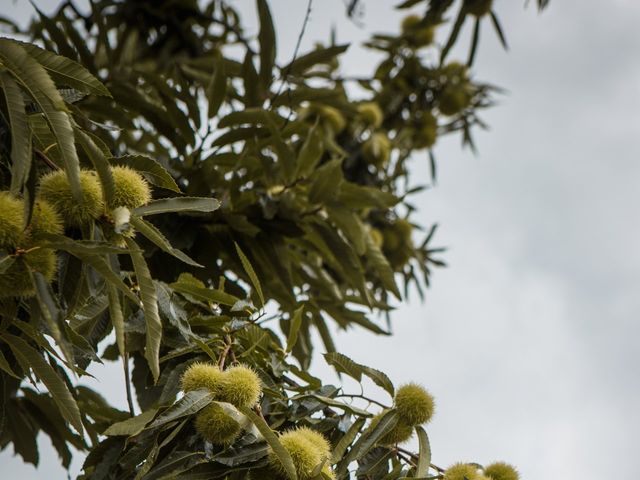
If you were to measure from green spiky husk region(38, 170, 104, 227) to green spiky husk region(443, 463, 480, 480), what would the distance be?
67cm

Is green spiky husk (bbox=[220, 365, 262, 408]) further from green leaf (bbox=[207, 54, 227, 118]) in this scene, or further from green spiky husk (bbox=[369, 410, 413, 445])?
green leaf (bbox=[207, 54, 227, 118])

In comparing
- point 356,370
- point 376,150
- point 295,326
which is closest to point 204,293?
point 295,326

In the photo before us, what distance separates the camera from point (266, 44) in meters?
2.00

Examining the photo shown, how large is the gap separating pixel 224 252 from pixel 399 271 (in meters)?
1.54

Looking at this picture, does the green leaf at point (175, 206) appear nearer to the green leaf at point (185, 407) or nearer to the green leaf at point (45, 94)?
the green leaf at point (45, 94)

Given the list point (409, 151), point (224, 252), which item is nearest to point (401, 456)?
point (224, 252)

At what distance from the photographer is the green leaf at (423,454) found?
118cm

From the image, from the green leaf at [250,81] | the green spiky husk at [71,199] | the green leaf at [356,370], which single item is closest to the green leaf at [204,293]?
the green leaf at [356,370]

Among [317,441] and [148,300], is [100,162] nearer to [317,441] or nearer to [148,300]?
[148,300]

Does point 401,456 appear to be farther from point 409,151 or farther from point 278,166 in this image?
point 409,151

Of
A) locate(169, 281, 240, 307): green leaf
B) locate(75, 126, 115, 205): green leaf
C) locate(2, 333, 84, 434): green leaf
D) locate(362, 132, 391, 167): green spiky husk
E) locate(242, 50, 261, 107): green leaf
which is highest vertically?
locate(362, 132, 391, 167): green spiky husk

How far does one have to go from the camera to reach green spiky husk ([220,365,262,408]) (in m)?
1.14

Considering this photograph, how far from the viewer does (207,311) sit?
1562mm

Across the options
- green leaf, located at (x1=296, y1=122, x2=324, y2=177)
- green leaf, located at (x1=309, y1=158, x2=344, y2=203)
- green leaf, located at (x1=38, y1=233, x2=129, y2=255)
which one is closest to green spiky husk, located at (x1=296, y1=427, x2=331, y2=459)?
green leaf, located at (x1=38, y1=233, x2=129, y2=255)
